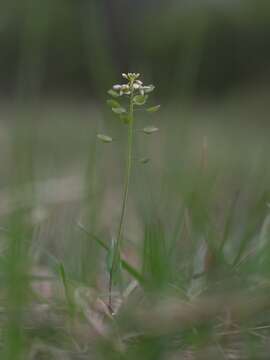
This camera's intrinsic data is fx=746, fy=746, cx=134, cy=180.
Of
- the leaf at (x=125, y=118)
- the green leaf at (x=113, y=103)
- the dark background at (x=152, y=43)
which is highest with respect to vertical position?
the green leaf at (x=113, y=103)

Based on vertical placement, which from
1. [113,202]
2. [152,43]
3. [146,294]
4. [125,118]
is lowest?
[152,43]

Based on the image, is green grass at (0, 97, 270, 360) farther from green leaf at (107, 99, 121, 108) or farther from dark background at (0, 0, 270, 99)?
dark background at (0, 0, 270, 99)

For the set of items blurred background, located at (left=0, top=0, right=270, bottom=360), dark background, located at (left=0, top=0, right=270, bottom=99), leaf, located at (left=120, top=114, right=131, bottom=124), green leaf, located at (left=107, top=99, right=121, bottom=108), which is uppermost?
green leaf, located at (left=107, top=99, right=121, bottom=108)

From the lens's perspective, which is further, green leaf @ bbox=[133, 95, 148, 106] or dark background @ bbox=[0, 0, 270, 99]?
dark background @ bbox=[0, 0, 270, 99]

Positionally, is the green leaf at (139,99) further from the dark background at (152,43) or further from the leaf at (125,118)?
the dark background at (152,43)

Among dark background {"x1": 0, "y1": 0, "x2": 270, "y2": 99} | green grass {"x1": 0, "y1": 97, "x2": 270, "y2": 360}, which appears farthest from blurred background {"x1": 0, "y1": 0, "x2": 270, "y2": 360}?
dark background {"x1": 0, "y1": 0, "x2": 270, "y2": 99}

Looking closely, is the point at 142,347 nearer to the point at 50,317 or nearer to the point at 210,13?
the point at 50,317

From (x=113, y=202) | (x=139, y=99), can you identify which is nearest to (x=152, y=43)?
(x=113, y=202)

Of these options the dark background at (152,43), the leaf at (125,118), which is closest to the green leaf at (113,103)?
the leaf at (125,118)

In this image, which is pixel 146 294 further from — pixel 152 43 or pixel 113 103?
pixel 152 43

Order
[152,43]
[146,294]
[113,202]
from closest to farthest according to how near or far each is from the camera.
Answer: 1. [146,294]
2. [113,202]
3. [152,43]

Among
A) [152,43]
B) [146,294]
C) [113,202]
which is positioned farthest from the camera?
[152,43]

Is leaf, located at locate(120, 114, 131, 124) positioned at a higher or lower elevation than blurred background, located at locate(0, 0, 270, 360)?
higher
